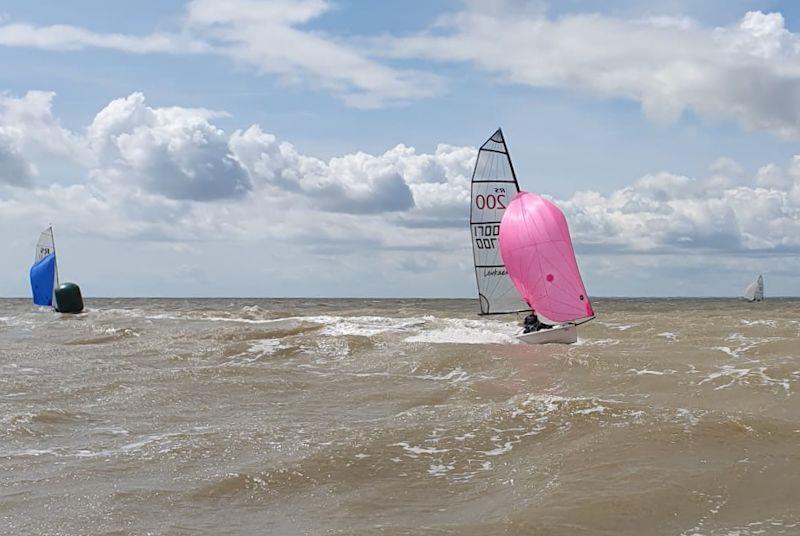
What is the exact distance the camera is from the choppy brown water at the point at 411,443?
25.0ft

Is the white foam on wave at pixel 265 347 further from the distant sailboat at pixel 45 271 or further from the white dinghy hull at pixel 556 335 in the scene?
the distant sailboat at pixel 45 271

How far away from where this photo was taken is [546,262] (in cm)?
2233

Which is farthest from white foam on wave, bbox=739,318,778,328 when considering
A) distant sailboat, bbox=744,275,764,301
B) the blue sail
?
distant sailboat, bbox=744,275,764,301

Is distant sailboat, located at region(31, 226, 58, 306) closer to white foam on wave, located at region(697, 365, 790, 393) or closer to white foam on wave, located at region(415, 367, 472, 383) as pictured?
white foam on wave, located at region(415, 367, 472, 383)

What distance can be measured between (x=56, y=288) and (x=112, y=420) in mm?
36987

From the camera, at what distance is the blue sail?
47250mm

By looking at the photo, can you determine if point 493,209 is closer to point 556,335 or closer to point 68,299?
point 556,335

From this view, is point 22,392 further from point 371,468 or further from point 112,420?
point 371,468

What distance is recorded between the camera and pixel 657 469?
29.4ft

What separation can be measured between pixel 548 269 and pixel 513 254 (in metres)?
1.21

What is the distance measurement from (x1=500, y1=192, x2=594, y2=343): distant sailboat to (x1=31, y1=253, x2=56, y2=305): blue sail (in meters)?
33.6

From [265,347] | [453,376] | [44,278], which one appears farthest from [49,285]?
[453,376]

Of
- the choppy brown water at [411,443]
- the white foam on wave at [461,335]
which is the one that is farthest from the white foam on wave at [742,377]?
the white foam on wave at [461,335]

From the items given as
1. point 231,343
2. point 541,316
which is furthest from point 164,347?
point 541,316
